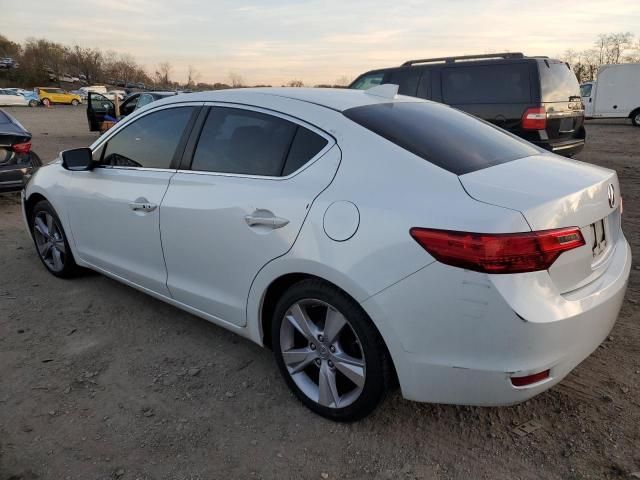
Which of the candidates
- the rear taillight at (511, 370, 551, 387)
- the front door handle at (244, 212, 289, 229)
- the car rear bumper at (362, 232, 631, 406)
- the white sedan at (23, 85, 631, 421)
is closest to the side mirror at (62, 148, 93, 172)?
the white sedan at (23, 85, 631, 421)

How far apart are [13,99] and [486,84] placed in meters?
47.7

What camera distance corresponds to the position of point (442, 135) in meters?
2.60

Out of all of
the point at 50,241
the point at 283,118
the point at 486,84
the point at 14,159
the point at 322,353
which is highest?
the point at 283,118

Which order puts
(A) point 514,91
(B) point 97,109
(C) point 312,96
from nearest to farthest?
(C) point 312,96 < (A) point 514,91 < (B) point 97,109

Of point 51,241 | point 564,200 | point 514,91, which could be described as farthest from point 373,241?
point 514,91

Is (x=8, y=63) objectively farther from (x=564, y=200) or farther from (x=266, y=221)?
(x=564, y=200)

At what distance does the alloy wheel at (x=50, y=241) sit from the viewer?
433 centimetres

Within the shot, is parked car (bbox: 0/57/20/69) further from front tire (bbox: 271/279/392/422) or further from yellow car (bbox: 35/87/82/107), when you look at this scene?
front tire (bbox: 271/279/392/422)

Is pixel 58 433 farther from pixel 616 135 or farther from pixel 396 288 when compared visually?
pixel 616 135

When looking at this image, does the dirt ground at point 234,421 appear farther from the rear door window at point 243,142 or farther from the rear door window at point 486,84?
the rear door window at point 486,84

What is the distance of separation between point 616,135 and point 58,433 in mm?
19129

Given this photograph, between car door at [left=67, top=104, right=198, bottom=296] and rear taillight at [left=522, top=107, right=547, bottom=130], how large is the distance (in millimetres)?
5459

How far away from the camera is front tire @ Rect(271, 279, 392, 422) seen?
2.27 meters

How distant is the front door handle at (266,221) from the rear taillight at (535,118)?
5.76m
